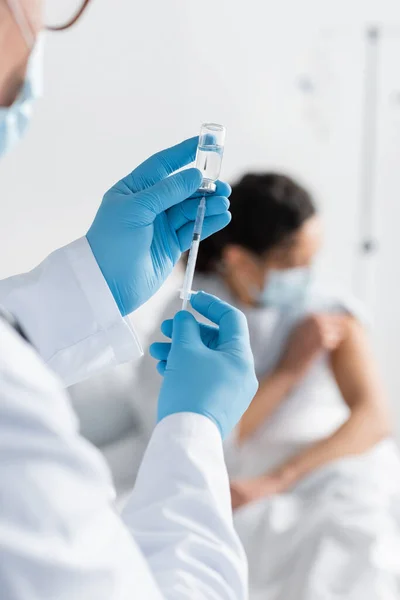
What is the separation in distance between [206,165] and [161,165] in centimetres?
8

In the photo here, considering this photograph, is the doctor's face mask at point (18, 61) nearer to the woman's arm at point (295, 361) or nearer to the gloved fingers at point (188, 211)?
the gloved fingers at point (188, 211)

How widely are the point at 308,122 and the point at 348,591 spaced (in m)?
2.03

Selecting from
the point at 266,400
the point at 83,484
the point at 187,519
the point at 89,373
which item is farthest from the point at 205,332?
the point at 266,400

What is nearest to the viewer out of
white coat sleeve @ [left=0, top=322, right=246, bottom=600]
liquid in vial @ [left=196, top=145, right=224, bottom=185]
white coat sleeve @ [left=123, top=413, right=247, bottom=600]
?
white coat sleeve @ [left=0, top=322, right=246, bottom=600]

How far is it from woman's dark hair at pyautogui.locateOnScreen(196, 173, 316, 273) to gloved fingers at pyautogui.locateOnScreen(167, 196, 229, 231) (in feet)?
3.16

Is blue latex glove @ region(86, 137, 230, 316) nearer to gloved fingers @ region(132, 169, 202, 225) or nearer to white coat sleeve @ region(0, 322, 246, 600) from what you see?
gloved fingers @ region(132, 169, 202, 225)

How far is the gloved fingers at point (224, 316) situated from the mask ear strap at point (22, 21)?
0.37 metres

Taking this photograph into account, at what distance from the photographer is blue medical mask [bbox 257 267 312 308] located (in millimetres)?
1908

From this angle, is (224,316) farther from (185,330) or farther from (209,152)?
(209,152)

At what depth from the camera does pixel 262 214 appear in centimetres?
197

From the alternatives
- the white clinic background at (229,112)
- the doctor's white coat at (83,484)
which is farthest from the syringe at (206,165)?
the white clinic background at (229,112)

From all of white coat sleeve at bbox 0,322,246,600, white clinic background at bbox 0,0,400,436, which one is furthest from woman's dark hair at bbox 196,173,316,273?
white coat sleeve at bbox 0,322,246,600

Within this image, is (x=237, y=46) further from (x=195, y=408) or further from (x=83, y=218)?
(x=195, y=408)

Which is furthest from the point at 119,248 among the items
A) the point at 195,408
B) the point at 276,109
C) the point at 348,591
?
the point at 276,109
